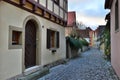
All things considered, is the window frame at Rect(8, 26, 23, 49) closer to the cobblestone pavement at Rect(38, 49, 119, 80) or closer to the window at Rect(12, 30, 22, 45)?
the window at Rect(12, 30, 22, 45)

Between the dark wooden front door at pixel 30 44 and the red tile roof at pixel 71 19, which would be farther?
the red tile roof at pixel 71 19

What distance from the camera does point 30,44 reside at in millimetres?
9641

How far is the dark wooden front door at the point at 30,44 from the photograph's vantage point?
9.29 metres

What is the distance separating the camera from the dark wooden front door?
366 inches

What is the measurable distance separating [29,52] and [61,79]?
87.3 inches

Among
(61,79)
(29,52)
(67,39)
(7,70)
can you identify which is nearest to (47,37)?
(29,52)

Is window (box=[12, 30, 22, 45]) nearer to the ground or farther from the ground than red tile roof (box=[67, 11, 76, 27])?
nearer to the ground

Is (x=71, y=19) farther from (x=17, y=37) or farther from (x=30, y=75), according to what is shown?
(x=30, y=75)

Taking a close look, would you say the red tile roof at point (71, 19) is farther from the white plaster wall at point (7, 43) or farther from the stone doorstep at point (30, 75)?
the white plaster wall at point (7, 43)

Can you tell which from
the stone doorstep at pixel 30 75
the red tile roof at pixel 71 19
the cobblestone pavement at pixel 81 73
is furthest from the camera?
the red tile roof at pixel 71 19

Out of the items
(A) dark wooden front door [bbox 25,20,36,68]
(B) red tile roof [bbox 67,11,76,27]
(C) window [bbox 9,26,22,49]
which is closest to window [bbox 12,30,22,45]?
(C) window [bbox 9,26,22,49]

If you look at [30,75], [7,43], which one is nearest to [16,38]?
[7,43]

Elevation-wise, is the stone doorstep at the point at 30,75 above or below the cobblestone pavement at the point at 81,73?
above

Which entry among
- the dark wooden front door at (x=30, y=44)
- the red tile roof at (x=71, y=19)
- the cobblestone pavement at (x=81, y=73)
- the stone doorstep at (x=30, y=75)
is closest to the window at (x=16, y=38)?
the stone doorstep at (x=30, y=75)
